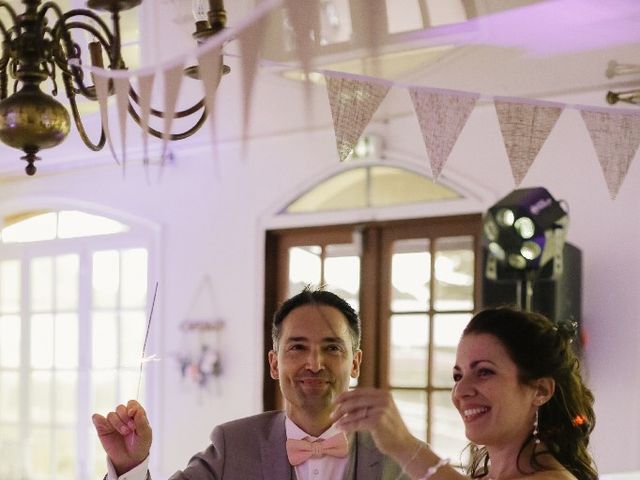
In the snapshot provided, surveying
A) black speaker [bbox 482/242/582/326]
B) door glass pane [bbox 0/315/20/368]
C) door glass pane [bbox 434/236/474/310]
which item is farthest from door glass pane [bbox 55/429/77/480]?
black speaker [bbox 482/242/582/326]

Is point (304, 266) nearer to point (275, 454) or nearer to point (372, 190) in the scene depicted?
point (372, 190)

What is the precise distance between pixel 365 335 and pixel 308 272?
0.62 metres

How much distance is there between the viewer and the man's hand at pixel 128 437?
7.13 ft

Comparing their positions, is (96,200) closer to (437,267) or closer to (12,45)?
(437,267)

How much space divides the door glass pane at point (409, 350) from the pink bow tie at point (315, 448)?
3.44 metres

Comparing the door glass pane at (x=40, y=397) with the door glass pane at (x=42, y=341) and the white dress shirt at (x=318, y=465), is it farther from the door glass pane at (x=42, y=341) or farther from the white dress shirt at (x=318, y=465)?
the white dress shirt at (x=318, y=465)

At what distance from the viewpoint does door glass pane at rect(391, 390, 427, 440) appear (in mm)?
5664

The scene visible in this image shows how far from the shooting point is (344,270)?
612 centimetres

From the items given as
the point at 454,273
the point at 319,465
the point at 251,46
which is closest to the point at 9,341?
the point at 454,273

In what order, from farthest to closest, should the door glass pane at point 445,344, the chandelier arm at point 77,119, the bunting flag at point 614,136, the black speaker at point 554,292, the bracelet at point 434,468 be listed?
the door glass pane at point 445,344, the black speaker at point 554,292, the bunting flag at point 614,136, the chandelier arm at point 77,119, the bracelet at point 434,468

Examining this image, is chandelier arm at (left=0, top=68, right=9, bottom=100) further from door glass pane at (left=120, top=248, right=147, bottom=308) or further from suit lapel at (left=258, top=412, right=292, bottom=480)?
door glass pane at (left=120, top=248, right=147, bottom=308)

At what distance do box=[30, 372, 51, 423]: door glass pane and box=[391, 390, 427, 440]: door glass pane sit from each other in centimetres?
324

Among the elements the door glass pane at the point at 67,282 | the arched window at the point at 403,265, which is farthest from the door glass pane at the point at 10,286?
the arched window at the point at 403,265

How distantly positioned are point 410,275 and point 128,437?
3.76m
